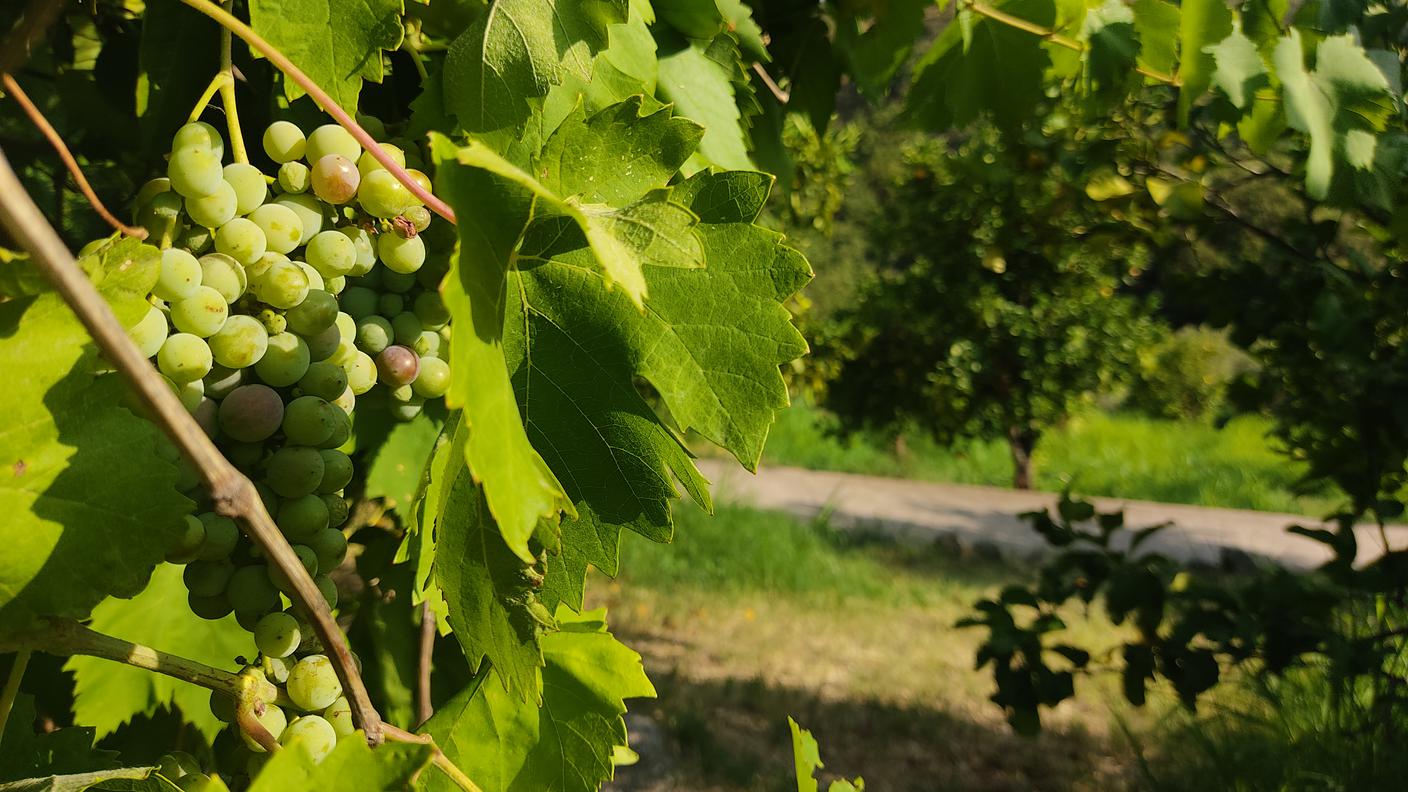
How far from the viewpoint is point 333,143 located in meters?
0.48

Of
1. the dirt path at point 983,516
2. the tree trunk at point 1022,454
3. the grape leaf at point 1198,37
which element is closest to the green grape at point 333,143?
the grape leaf at point 1198,37

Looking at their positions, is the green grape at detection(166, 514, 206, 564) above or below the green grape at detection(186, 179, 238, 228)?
below

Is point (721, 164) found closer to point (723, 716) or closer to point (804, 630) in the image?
point (723, 716)

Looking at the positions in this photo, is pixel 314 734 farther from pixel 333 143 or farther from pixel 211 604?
pixel 333 143

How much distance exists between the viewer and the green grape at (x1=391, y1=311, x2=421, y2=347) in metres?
0.56

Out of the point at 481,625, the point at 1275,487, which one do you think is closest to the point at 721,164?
the point at 481,625

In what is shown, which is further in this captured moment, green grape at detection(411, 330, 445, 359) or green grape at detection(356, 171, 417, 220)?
green grape at detection(411, 330, 445, 359)

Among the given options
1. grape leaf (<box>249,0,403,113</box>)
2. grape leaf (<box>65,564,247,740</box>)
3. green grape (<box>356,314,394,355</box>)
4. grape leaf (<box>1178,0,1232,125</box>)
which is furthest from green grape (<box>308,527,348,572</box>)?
grape leaf (<box>1178,0,1232,125</box>)

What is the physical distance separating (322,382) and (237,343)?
46mm

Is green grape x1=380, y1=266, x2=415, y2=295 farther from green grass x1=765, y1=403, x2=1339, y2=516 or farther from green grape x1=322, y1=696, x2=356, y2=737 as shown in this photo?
green grass x1=765, y1=403, x2=1339, y2=516

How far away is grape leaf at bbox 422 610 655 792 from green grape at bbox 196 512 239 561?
0.62ft

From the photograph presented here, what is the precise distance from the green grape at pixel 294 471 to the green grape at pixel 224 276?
79mm

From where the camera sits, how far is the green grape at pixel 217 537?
1.41ft

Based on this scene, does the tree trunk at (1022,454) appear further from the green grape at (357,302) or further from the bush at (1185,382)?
the green grape at (357,302)
